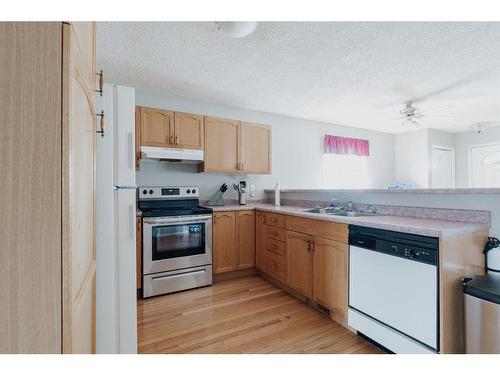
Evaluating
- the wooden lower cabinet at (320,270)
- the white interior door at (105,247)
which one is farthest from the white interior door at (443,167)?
the white interior door at (105,247)

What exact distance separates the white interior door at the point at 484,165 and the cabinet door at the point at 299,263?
16.9ft

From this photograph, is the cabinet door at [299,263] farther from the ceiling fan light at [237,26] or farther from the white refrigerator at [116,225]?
the ceiling fan light at [237,26]

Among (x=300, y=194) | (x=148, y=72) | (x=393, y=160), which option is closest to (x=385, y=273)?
(x=300, y=194)

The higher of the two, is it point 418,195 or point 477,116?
point 477,116

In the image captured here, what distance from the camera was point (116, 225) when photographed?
4.66ft

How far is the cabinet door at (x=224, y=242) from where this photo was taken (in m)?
2.92

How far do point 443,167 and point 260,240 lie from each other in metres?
4.80

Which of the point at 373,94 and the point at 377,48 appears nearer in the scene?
the point at 377,48

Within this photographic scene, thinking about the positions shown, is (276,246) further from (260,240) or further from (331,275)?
(331,275)

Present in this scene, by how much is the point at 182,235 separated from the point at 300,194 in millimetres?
1638

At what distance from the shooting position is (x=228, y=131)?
10.9 ft

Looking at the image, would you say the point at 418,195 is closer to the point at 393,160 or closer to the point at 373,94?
the point at 373,94

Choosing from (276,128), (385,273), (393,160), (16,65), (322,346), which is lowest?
(322,346)

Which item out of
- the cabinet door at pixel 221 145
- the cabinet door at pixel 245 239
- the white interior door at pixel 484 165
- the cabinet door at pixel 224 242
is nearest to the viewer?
the cabinet door at pixel 224 242
